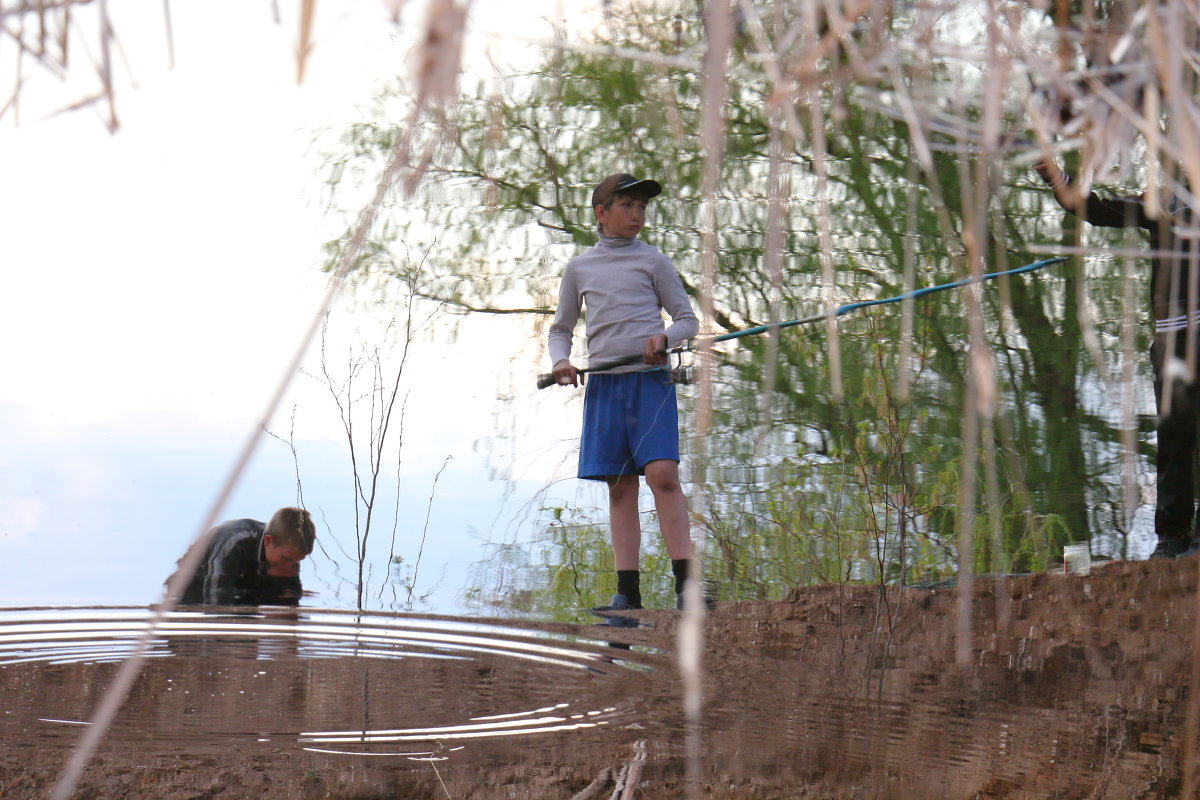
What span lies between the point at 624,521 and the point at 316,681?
93cm

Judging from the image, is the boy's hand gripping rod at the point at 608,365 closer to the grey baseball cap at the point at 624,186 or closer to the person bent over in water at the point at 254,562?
the grey baseball cap at the point at 624,186

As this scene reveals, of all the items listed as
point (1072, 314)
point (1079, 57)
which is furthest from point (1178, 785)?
point (1072, 314)

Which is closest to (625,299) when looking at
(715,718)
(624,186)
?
(624,186)

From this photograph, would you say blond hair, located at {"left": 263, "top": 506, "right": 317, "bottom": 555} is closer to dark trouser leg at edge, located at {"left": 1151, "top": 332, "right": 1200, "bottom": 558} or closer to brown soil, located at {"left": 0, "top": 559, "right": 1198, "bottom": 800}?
brown soil, located at {"left": 0, "top": 559, "right": 1198, "bottom": 800}

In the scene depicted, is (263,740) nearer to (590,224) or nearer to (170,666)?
(170,666)

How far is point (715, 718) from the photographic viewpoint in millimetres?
2180

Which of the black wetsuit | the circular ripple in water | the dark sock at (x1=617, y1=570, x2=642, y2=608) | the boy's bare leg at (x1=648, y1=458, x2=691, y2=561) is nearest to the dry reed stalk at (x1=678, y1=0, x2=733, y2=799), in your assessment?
the circular ripple in water

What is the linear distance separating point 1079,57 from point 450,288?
469cm

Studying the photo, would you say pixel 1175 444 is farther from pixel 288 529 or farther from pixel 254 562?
pixel 254 562

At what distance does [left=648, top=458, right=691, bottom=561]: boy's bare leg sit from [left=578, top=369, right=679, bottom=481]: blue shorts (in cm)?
3

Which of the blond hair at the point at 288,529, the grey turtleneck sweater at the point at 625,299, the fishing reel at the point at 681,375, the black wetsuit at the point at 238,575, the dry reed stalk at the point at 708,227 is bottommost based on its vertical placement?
the black wetsuit at the point at 238,575

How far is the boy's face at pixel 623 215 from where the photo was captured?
3.18 meters

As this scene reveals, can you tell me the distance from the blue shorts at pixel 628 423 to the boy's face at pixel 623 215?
1.31 ft

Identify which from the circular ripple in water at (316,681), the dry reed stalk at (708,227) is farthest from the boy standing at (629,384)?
the dry reed stalk at (708,227)
